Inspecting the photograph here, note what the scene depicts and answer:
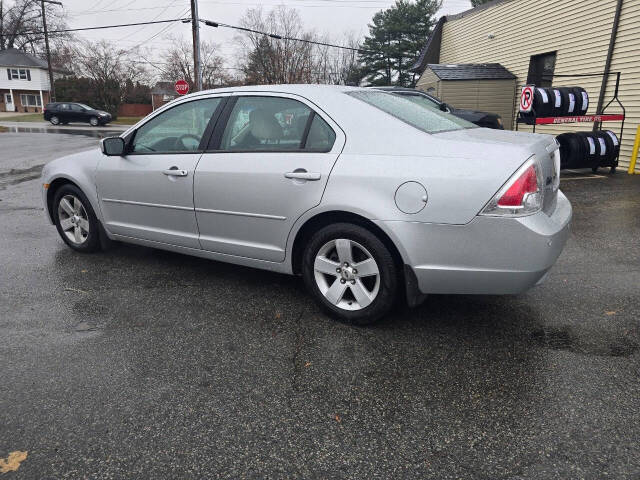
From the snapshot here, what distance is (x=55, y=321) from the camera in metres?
3.45

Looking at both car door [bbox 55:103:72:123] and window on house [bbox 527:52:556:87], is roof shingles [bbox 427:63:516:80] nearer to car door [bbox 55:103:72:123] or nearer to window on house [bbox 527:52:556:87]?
window on house [bbox 527:52:556:87]

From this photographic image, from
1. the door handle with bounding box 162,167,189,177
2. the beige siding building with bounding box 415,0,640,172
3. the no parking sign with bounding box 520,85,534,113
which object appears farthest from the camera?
the beige siding building with bounding box 415,0,640,172

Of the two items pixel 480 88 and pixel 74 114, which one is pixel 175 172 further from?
pixel 74 114

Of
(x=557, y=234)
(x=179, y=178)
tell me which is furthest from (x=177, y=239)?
(x=557, y=234)

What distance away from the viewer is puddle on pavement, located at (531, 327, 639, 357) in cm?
296

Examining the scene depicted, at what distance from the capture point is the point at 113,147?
4309 millimetres

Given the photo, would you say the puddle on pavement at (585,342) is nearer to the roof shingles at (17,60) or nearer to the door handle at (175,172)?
the door handle at (175,172)

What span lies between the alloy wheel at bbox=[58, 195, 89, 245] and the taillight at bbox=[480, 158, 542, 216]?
3.88m

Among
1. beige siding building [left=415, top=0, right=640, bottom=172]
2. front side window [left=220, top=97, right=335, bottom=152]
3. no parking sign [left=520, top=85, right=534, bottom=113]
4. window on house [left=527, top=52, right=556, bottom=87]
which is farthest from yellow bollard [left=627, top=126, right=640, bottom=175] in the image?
front side window [left=220, top=97, right=335, bottom=152]

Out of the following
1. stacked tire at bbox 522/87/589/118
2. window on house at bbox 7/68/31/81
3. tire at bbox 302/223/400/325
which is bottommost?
tire at bbox 302/223/400/325

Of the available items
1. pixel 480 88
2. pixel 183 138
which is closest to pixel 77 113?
pixel 480 88

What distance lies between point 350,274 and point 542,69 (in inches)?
577

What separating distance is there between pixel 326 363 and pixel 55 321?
199 centimetres

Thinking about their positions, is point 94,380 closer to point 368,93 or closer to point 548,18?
point 368,93
